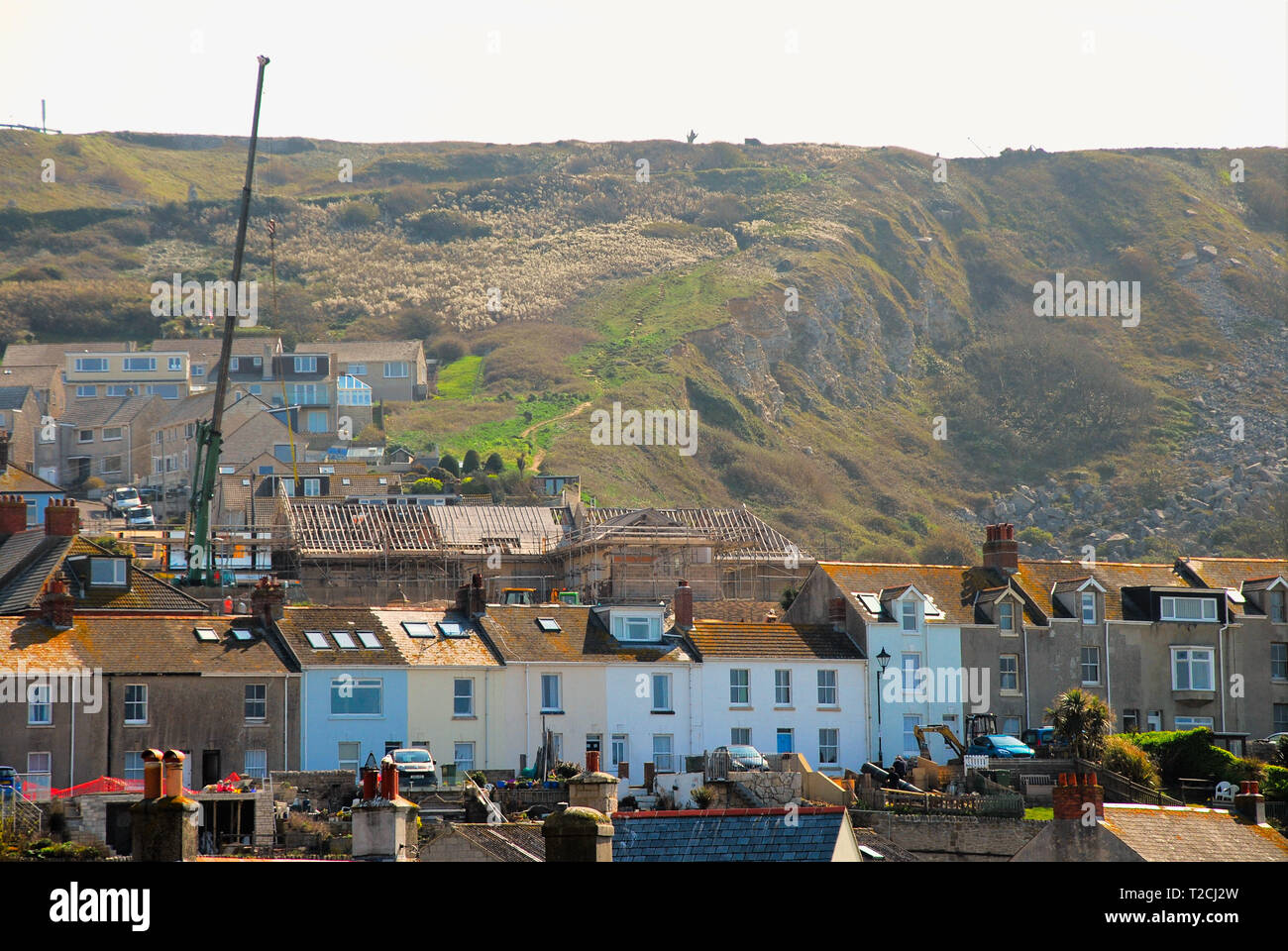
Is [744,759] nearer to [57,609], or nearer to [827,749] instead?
[827,749]

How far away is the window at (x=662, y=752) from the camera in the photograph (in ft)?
178

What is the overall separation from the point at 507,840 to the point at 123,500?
7876 cm

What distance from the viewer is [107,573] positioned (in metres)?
58.8

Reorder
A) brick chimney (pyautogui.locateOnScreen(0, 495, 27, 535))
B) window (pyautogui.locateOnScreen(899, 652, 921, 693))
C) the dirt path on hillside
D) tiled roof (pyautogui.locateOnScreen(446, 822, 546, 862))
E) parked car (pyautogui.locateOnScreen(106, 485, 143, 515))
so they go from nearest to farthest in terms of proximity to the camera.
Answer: tiled roof (pyautogui.locateOnScreen(446, 822, 546, 862))
window (pyautogui.locateOnScreen(899, 652, 921, 693))
brick chimney (pyautogui.locateOnScreen(0, 495, 27, 535))
parked car (pyautogui.locateOnScreen(106, 485, 143, 515))
the dirt path on hillside

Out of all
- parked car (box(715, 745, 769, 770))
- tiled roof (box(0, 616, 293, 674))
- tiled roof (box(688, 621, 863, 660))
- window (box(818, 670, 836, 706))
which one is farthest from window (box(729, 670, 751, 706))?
tiled roof (box(0, 616, 293, 674))

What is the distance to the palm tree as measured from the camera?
174 feet

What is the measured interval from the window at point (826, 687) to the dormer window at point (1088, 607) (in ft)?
34.3

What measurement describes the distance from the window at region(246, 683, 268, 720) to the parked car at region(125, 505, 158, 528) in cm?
4691

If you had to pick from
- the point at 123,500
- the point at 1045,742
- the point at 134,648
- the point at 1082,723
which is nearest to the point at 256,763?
the point at 134,648

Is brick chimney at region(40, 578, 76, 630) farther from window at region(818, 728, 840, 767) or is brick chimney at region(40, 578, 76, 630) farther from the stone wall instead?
the stone wall

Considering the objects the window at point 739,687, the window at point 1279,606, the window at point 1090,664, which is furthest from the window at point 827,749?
the window at point 1279,606

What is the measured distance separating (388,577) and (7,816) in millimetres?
42473
